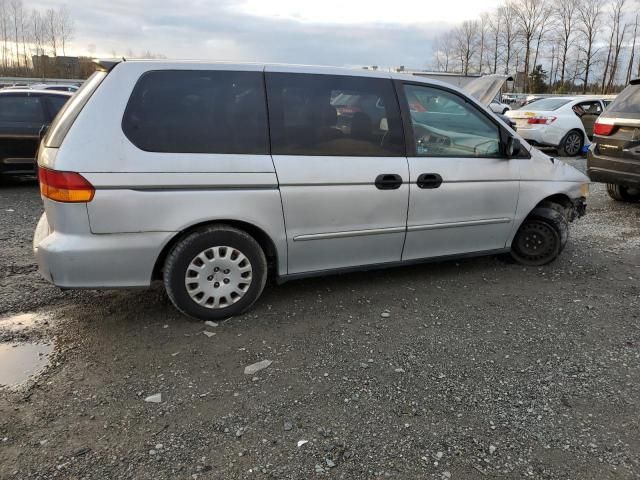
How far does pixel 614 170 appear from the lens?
6.86 m

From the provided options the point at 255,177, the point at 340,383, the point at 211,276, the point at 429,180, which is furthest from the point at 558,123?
the point at 340,383

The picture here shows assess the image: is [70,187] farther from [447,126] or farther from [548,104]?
[548,104]

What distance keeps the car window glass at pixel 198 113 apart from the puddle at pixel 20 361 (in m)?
1.48

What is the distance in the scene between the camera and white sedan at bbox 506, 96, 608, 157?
42.4 feet

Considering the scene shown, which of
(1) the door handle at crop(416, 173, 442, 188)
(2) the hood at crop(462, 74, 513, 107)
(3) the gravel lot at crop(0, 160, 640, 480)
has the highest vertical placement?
(2) the hood at crop(462, 74, 513, 107)

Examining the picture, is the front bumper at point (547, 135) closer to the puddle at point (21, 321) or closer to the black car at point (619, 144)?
the black car at point (619, 144)

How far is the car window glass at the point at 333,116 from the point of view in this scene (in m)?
3.65

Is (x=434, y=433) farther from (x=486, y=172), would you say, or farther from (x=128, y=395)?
(x=486, y=172)

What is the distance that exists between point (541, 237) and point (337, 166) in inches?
92.2

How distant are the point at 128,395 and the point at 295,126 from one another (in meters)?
2.08

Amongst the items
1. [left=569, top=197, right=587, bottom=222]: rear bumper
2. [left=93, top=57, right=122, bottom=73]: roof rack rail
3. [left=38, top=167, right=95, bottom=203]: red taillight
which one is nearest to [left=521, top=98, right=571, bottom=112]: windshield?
[left=569, top=197, right=587, bottom=222]: rear bumper

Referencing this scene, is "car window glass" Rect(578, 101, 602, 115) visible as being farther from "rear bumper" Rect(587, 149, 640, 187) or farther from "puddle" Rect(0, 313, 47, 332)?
"puddle" Rect(0, 313, 47, 332)

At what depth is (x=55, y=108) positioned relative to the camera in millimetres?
8438

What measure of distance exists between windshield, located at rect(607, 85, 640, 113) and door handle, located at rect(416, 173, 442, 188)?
418cm
